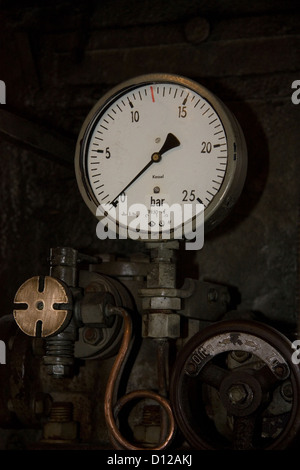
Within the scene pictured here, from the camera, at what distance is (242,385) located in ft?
4.02

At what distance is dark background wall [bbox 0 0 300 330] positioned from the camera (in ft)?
5.14

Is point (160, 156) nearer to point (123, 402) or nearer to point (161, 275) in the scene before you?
point (161, 275)

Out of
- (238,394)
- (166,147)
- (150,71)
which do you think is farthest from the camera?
(150,71)

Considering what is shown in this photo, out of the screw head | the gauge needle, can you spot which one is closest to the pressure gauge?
the gauge needle

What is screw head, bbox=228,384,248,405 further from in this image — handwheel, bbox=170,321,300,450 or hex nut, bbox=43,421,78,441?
hex nut, bbox=43,421,78,441

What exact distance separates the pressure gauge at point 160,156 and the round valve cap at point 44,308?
15 centimetres

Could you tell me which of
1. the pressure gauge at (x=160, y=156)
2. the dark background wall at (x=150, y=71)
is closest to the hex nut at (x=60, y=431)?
the dark background wall at (x=150, y=71)

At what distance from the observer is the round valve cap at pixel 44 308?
1303 mm

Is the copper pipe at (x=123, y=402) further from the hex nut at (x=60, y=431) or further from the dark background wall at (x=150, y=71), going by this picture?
the dark background wall at (x=150, y=71)

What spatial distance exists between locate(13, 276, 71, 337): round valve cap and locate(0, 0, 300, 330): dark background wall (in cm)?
31

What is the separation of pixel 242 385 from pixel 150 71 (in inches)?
30.0

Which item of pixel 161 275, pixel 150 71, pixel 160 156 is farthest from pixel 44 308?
pixel 150 71

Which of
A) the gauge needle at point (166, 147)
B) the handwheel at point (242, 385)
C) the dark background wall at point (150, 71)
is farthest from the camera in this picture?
the dark background wall at point (150, 71)

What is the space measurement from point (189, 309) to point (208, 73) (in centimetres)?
55
